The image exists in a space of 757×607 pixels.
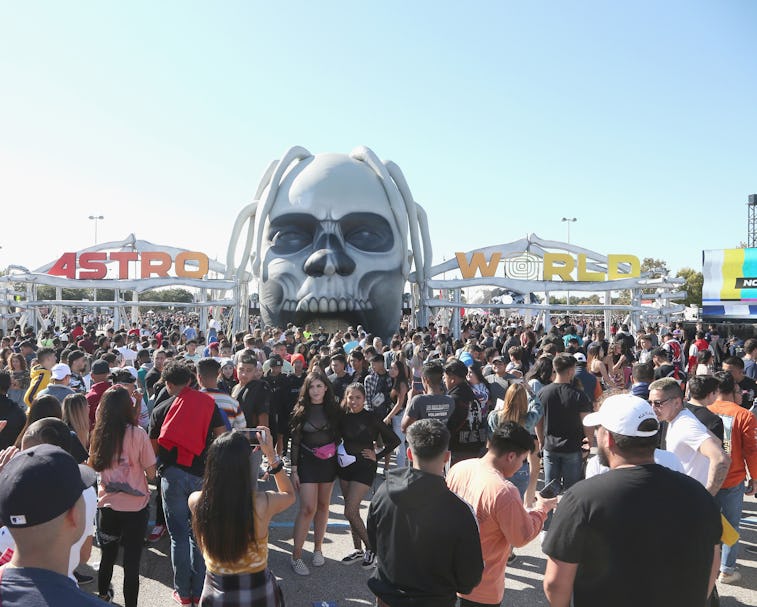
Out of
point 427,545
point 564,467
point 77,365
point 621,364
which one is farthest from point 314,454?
point 621,364

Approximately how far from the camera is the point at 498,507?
9.02ft

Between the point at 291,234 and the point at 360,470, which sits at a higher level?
the point at 291,234

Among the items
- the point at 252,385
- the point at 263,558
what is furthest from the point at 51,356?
the point at 263,558

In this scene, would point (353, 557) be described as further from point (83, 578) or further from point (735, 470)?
point (735, 470)

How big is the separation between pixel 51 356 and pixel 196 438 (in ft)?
10.8

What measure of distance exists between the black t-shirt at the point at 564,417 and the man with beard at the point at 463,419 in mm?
659

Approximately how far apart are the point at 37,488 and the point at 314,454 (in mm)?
2866

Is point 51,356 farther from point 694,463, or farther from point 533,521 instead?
point 694,463

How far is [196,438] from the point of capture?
12.8 ft

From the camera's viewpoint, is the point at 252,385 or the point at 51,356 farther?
the point at 51,356

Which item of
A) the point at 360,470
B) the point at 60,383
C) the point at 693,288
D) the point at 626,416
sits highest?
the point at 693,288

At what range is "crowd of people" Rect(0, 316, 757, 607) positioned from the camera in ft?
6.74

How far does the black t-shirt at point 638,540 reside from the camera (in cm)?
202

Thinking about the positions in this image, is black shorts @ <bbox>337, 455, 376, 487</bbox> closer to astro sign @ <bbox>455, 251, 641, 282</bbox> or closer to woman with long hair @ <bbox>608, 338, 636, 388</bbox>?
woman with long hair @ <bbox>608, 338, 636, 388</bbox>
